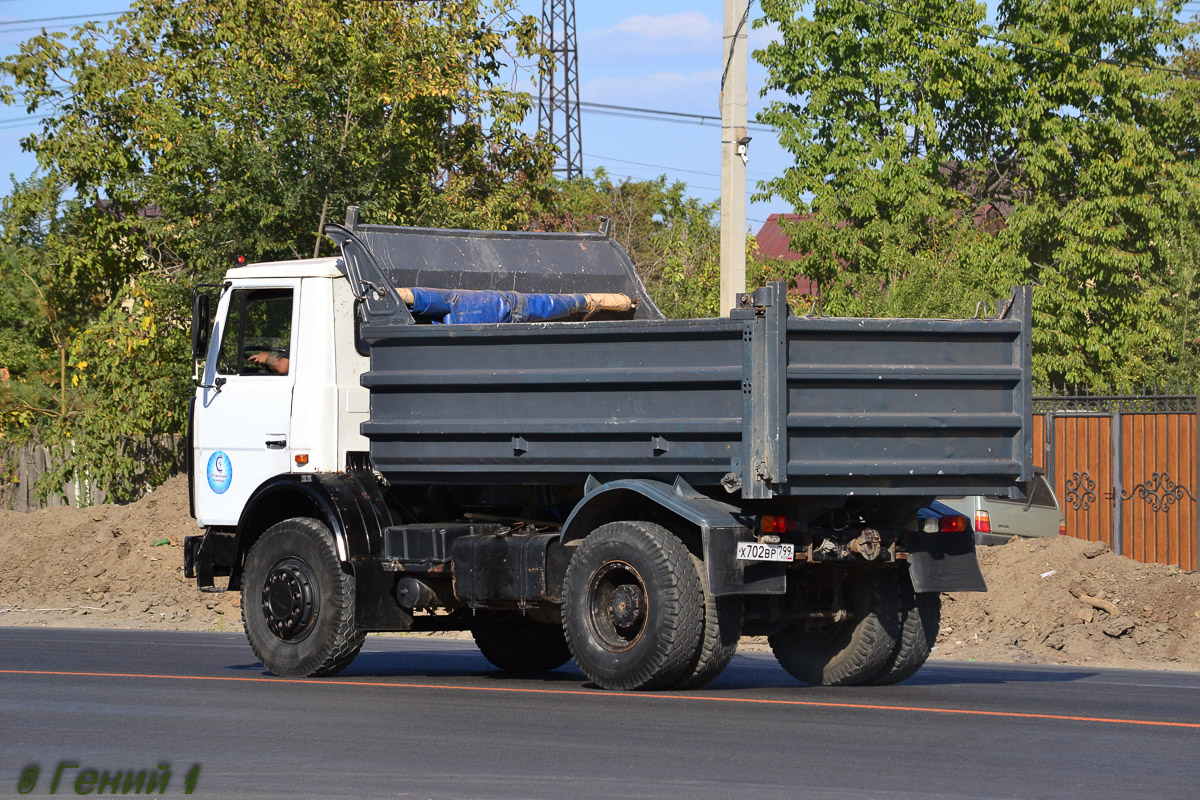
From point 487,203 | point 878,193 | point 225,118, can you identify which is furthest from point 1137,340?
point 225,118

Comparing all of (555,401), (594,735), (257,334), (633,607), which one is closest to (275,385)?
(257,334)

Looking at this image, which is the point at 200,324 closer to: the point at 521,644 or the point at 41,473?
the point at 521,644

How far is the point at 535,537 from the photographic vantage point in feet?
35.0

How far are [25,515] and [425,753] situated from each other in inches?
762

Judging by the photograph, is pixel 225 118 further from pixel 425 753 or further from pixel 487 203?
pixel 425 753

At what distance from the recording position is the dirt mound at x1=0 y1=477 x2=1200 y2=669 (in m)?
15.8

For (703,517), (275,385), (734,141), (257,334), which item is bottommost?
(703,517)

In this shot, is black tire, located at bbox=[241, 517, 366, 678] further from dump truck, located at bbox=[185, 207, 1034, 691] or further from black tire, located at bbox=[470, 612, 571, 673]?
black tire, located at bbox=[470, 612, 571, 673]

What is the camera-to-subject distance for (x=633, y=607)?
9.95 meters

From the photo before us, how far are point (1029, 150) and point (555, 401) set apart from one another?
72.2 ft

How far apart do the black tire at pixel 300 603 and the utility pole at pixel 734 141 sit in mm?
6894

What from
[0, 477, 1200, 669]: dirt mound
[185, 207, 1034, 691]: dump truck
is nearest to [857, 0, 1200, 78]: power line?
[0, 477, 1200, 669]: dirt mound

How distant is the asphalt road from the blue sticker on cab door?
1.41 metres

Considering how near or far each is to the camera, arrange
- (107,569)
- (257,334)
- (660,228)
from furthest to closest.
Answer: (660,228) → (107,569) → (257,334)
